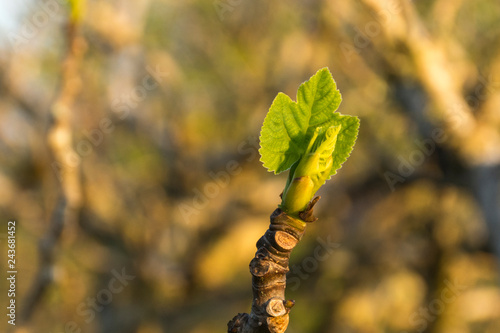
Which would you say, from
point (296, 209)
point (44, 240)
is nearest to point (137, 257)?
point (44, 240)

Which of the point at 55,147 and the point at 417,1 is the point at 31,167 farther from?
the point at 417,1

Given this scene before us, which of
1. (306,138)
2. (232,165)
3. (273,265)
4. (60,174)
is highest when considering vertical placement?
(232,165)

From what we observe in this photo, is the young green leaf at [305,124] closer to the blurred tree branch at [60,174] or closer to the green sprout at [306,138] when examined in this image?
the green sprout at [306,138]

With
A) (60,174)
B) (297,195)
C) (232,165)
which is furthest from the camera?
(232,165)

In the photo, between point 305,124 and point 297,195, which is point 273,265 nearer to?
point 297,195

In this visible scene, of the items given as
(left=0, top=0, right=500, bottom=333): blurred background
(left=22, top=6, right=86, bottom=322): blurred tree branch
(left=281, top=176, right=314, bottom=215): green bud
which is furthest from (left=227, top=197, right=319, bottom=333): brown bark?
(left=0, top=0, right=500, bottom=333): blurred background

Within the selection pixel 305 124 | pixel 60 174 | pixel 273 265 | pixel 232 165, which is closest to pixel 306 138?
pixel 305 124

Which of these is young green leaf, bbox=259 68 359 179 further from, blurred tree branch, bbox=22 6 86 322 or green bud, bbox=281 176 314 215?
blurred tree branch, bbox=22 6 86 322
